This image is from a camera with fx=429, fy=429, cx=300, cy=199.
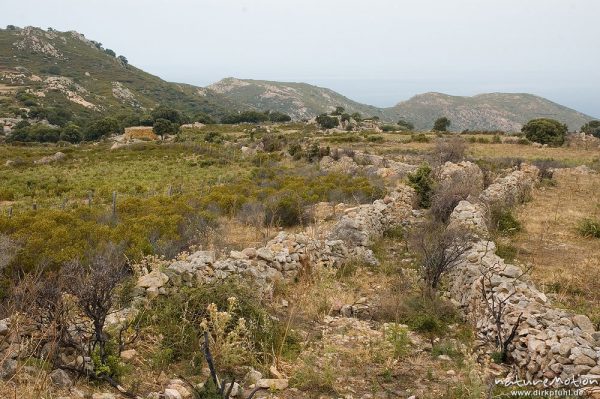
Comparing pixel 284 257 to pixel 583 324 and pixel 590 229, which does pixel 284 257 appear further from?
pixel 590 229

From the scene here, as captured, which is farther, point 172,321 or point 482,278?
point 482,278

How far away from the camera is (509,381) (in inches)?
200

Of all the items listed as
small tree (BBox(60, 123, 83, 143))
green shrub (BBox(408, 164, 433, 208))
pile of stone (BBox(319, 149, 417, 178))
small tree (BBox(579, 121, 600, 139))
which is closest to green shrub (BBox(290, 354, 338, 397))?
green shrub (BBox(408, 164, 433, 208))

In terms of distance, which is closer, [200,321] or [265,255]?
[200,321]

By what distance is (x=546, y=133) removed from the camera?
43.1m

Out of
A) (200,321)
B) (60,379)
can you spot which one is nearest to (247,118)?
(200,321)

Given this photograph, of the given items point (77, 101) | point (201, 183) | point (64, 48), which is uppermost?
point (64, 48)

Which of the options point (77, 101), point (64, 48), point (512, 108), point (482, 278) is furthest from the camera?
point (512, 108)

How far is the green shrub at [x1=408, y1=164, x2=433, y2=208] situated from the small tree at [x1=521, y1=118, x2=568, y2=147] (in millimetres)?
32243

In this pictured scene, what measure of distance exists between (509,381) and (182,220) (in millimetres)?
10203

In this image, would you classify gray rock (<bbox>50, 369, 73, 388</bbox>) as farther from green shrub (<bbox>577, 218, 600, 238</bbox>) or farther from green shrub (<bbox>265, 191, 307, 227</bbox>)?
green shrub (<bbox>577, 218, 600, 238</bbox>)

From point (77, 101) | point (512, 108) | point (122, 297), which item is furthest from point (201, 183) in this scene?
point (512, 108)

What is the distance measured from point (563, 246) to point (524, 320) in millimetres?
6826

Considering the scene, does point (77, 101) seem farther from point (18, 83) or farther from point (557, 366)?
point (557, 366)
